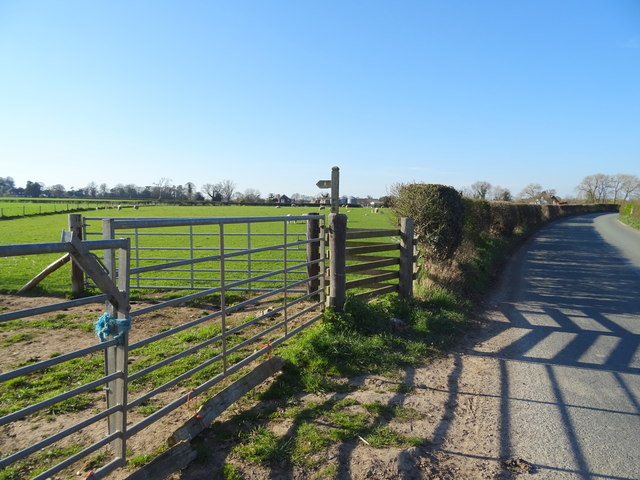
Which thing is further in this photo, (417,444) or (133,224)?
(417,444)

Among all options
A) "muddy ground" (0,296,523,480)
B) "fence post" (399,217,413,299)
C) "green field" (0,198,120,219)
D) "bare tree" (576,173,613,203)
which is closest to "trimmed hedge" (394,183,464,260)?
"fence post" (399,217,413,299)

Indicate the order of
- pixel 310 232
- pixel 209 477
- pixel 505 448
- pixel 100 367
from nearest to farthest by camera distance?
pixel 209 477
pixel 505 448
pixel 100 367
pixel 310 232

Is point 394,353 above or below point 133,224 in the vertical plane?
below

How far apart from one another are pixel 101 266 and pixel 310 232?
204 inches

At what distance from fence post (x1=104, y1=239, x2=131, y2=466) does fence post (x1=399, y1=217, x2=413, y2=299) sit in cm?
592

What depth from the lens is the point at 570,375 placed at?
5.10 meters

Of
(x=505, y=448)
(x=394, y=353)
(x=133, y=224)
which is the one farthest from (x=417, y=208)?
(x=133, y=224)

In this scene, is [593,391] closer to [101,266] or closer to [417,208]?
[101,266]

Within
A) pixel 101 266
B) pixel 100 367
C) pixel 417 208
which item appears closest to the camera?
pixel 101 266

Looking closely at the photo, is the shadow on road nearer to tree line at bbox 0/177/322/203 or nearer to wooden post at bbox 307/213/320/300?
wooden post at bbox 307/213/320/300

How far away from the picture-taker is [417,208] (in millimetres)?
10312

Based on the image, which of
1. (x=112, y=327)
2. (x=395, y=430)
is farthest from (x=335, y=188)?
(x=112, y=327)

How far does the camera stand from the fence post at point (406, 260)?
Answer: 8227 mm

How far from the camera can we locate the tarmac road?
A: 11.4ft
